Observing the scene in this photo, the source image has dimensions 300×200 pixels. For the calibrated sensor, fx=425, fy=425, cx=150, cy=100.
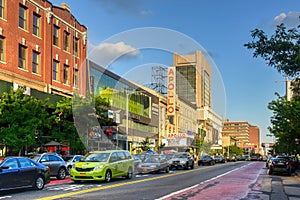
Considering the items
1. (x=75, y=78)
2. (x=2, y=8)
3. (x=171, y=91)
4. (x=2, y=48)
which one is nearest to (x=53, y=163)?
(x=2, y=48)

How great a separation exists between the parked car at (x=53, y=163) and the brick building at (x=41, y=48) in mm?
9584

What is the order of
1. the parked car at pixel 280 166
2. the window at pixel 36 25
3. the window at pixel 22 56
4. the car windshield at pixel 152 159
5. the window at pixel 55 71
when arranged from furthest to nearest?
the window at pixel 55 71
the window at pixel 36 25
the window at pixel 22 56
the parked car at pixel 280 166
the car windshield at pixel 152 159

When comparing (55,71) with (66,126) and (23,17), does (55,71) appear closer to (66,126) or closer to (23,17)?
(23,17)

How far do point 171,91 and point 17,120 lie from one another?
55.6 metres

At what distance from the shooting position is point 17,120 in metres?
A: 26.4

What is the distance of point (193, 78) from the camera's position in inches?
3836

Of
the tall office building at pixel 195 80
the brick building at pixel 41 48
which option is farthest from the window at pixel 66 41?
the tall office building at pixel 195 80

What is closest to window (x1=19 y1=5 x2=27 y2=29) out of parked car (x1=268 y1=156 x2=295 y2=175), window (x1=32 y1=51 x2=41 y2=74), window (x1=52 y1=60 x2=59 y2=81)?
window (x1=32 y1=51 x2=41 y2=74)

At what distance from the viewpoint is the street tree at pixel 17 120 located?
25922mm

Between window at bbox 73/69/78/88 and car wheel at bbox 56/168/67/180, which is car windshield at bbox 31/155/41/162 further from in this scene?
window at bbox 73/69/78/88

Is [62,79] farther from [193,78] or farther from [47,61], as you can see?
[193,78]

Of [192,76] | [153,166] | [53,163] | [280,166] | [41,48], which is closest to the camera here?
[53,163]

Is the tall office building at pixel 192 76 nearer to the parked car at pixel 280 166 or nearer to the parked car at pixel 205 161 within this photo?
the parked car at pixel 205 161

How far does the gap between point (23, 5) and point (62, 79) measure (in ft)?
28.8
